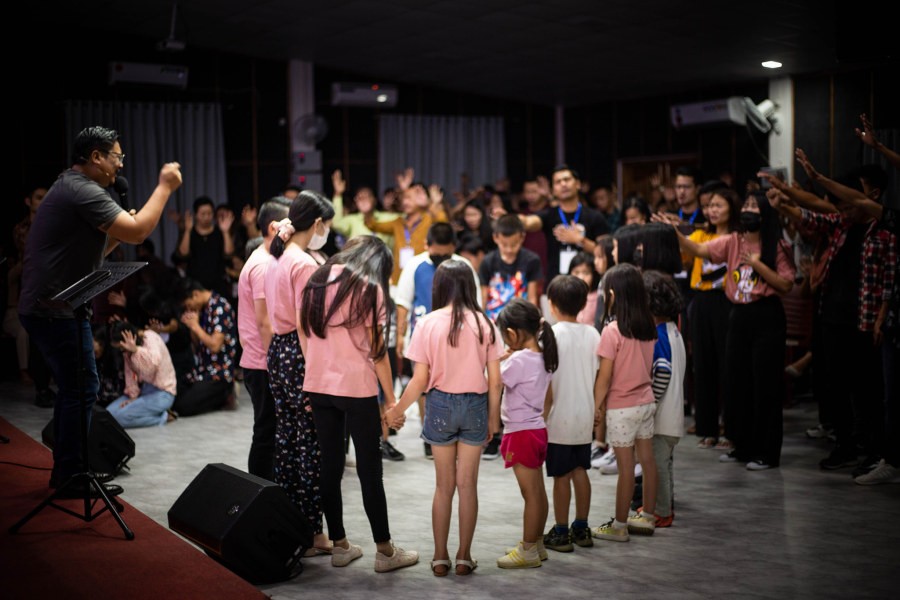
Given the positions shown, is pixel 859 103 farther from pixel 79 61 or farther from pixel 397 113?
pixel 79 61

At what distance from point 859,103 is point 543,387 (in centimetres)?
745

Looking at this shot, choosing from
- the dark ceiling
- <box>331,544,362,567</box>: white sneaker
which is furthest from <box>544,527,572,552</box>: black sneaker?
the dark ceiling

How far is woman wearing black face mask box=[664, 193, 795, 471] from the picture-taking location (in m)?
4.88

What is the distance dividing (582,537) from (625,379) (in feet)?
2.28

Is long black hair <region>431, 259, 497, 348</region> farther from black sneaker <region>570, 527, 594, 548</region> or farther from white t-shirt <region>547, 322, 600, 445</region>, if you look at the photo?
black sneaker <region>570, 527, 594, 548</region>

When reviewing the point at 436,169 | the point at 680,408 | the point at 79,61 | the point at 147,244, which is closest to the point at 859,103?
the point at 436,169

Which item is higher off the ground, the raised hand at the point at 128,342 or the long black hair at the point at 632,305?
the long black hair at the point at 632,305

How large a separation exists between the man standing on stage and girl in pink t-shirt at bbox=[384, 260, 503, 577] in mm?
1258

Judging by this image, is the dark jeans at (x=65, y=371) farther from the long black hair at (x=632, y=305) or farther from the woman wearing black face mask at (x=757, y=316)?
the woman wearing black face mask at (x=757, y=316)

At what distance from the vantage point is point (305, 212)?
358 centimetres

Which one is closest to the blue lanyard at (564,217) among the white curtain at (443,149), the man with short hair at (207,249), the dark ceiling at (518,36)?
the dark ceiling at (518,36)

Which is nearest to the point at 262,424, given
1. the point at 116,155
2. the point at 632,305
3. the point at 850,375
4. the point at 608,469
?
the point at 116,155

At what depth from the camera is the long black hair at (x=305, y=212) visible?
358cm

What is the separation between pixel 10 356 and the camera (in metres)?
8.63
